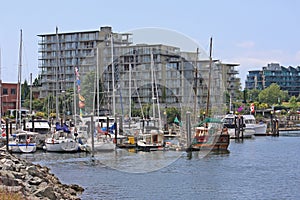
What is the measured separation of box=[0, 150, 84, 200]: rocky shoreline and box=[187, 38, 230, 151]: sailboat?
926 inches

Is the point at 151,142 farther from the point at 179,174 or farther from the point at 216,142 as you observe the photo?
the point at 179,174

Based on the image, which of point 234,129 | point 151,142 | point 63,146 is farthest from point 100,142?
point 234,129

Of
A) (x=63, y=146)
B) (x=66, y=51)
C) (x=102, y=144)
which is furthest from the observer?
(x=66, y=51)

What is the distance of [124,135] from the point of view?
222 ft

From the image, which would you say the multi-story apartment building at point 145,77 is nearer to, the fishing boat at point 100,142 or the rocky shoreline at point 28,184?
the fishing boat at point 100,142

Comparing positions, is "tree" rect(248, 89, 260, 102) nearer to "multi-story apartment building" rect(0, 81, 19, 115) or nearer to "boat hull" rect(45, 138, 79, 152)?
"multi-story apartment building" rect(0, 81, 19, 115)

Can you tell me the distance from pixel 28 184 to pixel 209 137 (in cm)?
3409

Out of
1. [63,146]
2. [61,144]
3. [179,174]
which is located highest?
[61,144]

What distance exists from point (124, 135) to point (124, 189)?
106 ft

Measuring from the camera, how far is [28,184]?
28312 millimetres

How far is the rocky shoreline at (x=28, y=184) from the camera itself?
1011 inches

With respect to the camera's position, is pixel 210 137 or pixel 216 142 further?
pixel 216 142

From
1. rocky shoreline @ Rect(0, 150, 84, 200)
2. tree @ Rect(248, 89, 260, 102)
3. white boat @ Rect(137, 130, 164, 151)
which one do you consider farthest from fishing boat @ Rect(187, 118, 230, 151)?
tree @ Rect(248, 89, 260, 102)

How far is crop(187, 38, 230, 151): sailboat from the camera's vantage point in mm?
56781
